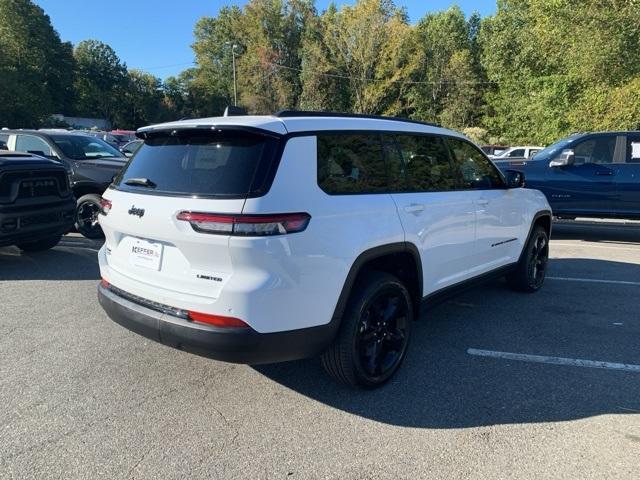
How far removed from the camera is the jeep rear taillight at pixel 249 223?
8.54 feet

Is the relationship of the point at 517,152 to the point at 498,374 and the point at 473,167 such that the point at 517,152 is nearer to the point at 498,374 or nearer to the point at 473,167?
the point at 473,167

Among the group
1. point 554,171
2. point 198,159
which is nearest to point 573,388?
point 198,159

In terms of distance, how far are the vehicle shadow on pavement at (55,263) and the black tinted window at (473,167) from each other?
14.3 feet

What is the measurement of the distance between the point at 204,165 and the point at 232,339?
3.38ft

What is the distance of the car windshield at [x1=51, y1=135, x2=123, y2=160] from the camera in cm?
846

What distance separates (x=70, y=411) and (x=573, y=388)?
129 inches

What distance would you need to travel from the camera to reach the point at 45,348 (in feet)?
13.0

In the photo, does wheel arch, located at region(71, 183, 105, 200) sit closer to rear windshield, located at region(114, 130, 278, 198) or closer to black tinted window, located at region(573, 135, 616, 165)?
rear windshield, located at region(114, 130, 278, 198)

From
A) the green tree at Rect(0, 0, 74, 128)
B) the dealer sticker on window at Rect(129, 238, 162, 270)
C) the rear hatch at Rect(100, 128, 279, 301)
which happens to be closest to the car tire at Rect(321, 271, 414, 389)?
the rear hatch at Rect(100, 128, 279, 301)

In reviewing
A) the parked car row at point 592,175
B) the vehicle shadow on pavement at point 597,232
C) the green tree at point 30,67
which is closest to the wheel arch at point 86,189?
the parked car row at point 592,175

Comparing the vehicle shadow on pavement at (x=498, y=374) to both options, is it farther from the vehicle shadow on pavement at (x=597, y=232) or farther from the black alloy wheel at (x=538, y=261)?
the vehicle shadow on pavement at (x=597, y=232)

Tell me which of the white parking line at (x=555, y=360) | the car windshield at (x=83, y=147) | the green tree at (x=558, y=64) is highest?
the green tree at (x=558, y=64)

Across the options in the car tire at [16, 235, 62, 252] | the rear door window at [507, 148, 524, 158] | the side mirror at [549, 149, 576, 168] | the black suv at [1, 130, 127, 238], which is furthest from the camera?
the rear door window at [507, 148, 524, 158]

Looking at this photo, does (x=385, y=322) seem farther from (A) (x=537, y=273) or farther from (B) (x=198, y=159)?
(A) (x=537, y=273)
